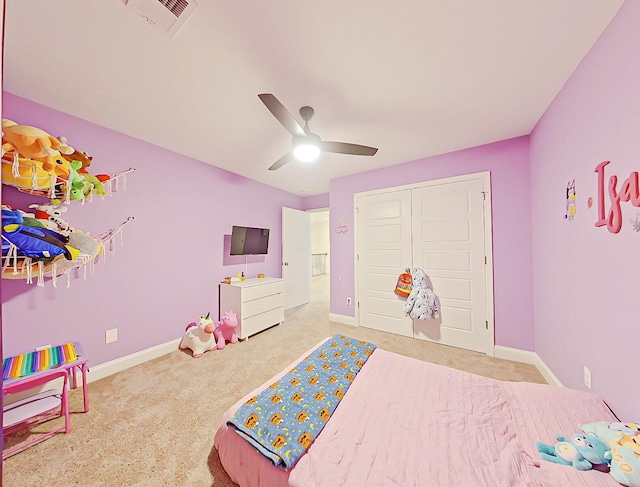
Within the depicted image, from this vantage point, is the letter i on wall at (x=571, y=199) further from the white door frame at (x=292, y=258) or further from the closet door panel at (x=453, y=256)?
the white door frame at (x=292, y=258)

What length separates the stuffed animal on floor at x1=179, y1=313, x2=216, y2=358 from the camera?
2863 mm

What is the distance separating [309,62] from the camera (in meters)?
1.72

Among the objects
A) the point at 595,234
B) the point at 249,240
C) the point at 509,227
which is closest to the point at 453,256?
the point at 509,227

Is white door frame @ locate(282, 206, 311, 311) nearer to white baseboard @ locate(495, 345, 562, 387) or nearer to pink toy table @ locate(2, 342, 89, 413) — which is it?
pink toy table @ locate(2, 342, 89, 413)

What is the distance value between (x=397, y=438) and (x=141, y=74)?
2699mm

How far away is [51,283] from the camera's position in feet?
7.16

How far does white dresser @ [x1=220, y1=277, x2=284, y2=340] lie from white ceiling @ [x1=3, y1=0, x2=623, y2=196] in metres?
1.85

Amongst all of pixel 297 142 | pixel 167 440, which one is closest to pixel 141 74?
pixel 297 142

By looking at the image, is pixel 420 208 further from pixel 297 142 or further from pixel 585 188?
pixel 297 142

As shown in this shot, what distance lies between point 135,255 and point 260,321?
1649 millimetres

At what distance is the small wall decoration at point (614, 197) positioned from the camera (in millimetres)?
1323

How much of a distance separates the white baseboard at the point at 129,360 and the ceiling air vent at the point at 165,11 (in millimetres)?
2753

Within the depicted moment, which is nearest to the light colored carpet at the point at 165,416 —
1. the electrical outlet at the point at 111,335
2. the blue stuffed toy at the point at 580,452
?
the electrical outlet at the point at 111,335

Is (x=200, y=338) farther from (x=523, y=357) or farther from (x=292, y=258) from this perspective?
(x=523, y=357)
